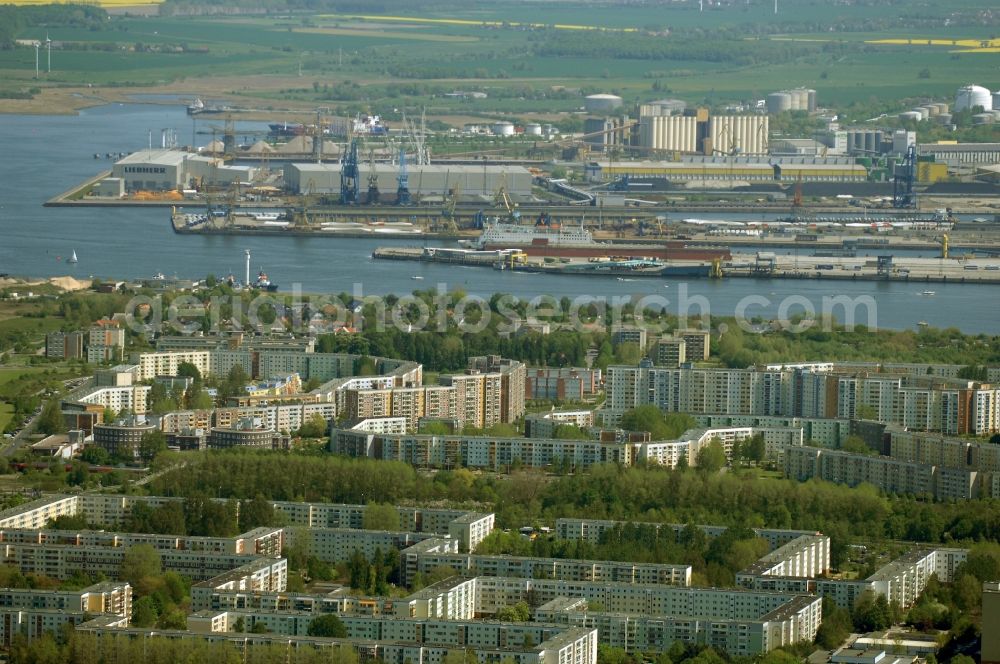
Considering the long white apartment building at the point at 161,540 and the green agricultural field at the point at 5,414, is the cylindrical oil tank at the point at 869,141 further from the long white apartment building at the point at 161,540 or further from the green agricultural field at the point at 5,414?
the long white apartment building at the point at 161,540

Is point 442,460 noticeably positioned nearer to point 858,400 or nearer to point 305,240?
point 858,400

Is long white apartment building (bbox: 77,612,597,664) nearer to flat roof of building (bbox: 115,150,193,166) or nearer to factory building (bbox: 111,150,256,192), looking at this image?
factory building (bbox: 111,150,256,192)

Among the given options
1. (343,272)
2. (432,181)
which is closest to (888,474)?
(343,272)

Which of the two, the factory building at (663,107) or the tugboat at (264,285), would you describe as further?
the factory building at (663,107)

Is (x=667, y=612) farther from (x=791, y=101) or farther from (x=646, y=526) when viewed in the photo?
(x=791, y=101)

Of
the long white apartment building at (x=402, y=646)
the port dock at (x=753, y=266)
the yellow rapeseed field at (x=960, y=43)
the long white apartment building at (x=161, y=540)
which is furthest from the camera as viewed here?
the yellow rapeseed field at (x=960, y=43)

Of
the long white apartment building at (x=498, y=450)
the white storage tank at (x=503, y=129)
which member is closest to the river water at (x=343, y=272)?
the long white apartment building at (x=498, y=450)

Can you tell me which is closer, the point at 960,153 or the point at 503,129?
the point at 960,153
